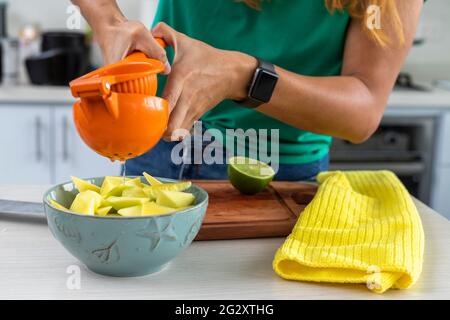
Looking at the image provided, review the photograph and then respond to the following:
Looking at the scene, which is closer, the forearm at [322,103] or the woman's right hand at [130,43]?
the woman's right hand at [130,43]

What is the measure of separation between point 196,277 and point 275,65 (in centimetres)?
45

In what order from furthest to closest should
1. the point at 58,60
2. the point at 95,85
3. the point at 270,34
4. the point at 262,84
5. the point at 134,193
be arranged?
the point at 58,60, the point at 270,34, the point at 262,84, the point at 134,193, the point at 95,85

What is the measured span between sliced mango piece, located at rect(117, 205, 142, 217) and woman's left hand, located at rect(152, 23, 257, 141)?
14 centimetres

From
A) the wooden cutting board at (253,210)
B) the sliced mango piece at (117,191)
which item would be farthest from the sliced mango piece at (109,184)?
the wooden cutting board at (253,210)

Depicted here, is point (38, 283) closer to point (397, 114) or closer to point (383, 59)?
point (383, 59)

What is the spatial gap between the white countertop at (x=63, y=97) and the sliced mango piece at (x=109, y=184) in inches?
57.1

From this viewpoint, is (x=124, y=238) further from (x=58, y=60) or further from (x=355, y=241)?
(x=58, y=60)

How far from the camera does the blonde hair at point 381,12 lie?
1070 mm

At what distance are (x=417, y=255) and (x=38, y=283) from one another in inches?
17.9

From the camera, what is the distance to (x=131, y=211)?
727mm

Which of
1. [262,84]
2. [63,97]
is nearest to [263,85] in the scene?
[262,84]

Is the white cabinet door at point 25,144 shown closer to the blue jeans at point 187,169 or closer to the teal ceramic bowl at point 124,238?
the blue jeans at point 187,169

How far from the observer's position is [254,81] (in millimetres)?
937

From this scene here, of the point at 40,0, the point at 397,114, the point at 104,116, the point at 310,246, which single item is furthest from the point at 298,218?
the point at 40,0
